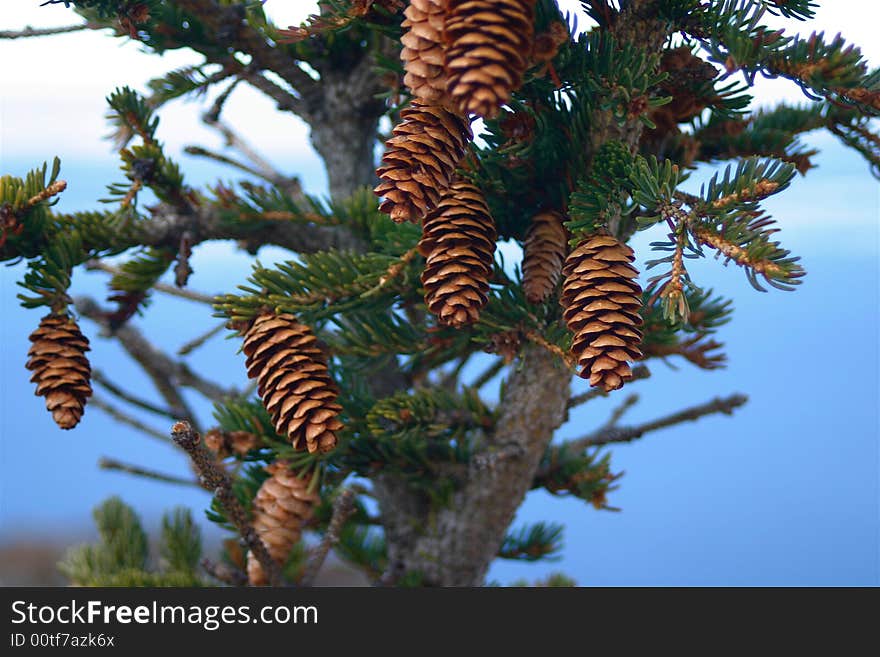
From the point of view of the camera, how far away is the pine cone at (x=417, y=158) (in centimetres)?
80

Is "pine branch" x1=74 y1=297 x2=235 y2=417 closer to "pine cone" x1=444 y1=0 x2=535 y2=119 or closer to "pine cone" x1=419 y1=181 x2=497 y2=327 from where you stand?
"pine cone" x1=419 y1=181 x2=497 y2=327

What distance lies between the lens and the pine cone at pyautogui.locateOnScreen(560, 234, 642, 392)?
0.81 metres

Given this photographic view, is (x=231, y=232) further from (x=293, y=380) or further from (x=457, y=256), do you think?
(x=457, y=256)

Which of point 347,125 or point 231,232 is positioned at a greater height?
point 347,125

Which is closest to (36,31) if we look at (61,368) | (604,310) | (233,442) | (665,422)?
(61,368)

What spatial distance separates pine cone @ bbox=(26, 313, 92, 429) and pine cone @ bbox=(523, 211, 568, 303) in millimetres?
605

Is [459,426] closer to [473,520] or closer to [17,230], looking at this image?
[473,520]

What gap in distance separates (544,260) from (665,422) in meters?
0.74

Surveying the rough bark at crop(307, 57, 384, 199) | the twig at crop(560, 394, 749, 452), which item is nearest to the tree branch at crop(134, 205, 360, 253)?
the rough bark at crop(307, 57, 384, 199)

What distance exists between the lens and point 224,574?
54.9 inches

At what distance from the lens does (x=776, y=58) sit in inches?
31.4

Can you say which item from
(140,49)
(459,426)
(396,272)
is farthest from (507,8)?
(140,49)

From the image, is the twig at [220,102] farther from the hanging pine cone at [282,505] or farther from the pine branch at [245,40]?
the hanging pine cone at [282,505]

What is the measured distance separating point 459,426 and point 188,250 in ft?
1.80
